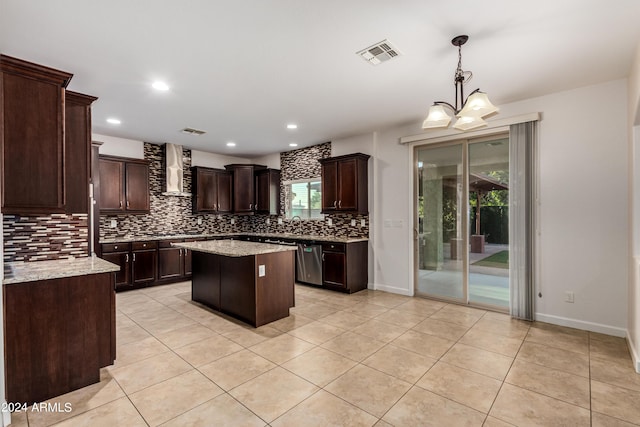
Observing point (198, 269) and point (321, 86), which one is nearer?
point (321, 86)

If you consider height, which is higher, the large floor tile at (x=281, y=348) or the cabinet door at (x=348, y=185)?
the cabinet door at (x=348, y=185)

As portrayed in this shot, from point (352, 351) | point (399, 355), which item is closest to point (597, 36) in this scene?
point (399, 355)

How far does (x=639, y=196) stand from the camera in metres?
2.78

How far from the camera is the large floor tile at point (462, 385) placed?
213 cm

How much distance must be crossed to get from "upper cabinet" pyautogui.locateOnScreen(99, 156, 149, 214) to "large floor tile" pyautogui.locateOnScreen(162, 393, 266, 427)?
4.50 meters

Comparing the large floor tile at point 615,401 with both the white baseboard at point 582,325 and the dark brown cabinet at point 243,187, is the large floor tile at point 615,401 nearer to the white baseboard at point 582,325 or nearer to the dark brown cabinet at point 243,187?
the white baseboard at point 582,325

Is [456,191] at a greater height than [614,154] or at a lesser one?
lesser

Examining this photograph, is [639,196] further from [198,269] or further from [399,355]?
[198,269]

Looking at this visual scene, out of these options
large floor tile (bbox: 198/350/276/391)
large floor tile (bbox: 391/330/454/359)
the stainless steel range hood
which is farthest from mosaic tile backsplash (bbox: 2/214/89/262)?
large floor tile (bbox: 391/330/454/359)

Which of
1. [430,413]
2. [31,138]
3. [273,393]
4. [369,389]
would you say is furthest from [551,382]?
[31,138]

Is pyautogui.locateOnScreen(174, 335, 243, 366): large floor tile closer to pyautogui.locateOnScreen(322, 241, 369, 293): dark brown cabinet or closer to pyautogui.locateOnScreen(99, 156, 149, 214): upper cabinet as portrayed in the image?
pyautogui.locateOnScreen(322, 241, 369, 293): dark brown cabinet

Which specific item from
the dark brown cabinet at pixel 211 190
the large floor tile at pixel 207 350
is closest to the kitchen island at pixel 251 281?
the large floor tile at pixel 207 350

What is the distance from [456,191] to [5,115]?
191 inches

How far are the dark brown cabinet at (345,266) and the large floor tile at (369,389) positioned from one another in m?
2.45
